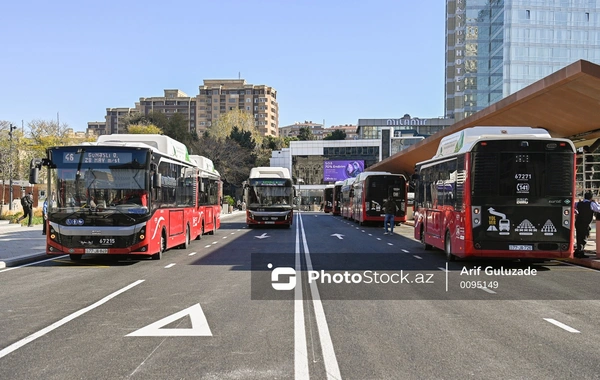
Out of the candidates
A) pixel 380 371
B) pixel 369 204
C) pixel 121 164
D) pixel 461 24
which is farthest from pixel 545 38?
pixel 380 371

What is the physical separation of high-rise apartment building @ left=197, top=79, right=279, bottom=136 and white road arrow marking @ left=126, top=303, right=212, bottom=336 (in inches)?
6595

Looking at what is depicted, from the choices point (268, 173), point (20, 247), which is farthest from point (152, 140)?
point (268, 173)

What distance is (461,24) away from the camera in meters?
106

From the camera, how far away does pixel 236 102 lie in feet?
577

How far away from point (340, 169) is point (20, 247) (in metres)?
84.4

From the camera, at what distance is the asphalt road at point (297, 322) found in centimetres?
591

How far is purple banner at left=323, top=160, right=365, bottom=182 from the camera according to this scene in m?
101

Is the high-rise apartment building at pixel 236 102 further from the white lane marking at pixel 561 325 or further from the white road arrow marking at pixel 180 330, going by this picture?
the white lane marking at pixel 561 325

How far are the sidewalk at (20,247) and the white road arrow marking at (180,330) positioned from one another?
8.43 m

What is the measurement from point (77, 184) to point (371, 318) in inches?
371

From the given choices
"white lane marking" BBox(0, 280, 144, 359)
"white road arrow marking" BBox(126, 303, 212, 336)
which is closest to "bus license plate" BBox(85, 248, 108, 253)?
"white lane marking" BBox(0, 280, 144, 359)

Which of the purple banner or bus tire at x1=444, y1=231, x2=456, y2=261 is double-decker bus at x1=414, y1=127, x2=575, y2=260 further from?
the purple banner

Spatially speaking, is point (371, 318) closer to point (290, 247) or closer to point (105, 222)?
point (105, 222)

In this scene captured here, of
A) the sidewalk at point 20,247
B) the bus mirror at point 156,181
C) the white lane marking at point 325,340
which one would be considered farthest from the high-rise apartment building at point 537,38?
the white lane marking at point 325,340
